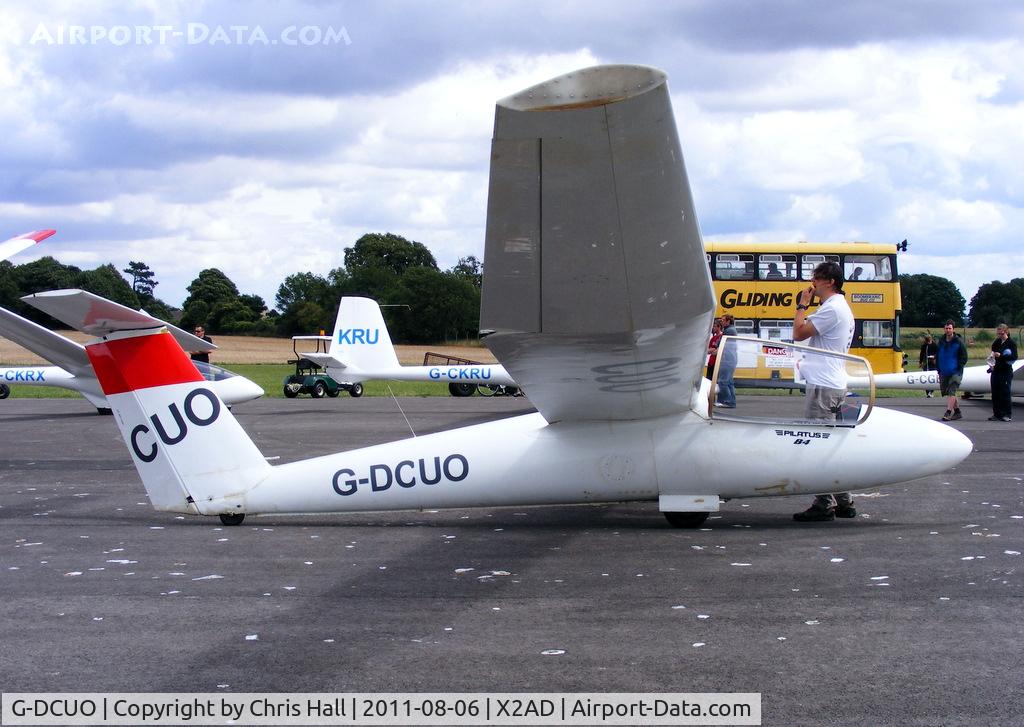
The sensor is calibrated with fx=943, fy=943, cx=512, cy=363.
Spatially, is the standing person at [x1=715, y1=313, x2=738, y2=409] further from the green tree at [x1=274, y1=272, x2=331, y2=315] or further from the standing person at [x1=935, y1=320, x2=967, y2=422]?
the green tree at [x1=274, y1=272, x2=331, y2=315]

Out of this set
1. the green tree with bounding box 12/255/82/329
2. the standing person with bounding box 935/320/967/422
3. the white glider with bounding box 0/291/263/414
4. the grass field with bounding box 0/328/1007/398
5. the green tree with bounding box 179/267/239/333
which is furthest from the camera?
the green tree with bounding box 179/267/239/333

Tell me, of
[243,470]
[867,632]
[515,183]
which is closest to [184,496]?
[243,470]

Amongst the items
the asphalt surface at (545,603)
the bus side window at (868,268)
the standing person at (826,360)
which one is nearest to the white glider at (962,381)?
the bus side window at (868,268)

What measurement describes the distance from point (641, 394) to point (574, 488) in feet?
3.12

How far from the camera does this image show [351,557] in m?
6.50

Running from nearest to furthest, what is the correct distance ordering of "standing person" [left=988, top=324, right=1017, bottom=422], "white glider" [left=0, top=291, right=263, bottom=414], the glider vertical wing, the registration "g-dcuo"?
the glider vertical wing → the registration "g-dcuo" → "white glider" [left=0, top=291, right=263, bottom=414] → "standing person" [left=988, top=324, right=1017, bottom=422]

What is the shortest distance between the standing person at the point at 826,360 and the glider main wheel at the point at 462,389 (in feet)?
75.0

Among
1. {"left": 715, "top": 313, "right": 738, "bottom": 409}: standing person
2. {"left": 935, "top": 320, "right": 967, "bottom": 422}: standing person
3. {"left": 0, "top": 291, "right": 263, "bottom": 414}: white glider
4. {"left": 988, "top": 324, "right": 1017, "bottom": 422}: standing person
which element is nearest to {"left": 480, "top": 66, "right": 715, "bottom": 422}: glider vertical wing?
{"left": 715, "top": 313, "right": 738, "bottom": 409}: standing person

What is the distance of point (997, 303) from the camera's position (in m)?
100

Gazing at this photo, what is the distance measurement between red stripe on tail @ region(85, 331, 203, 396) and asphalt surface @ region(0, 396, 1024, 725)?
1214 millimetres

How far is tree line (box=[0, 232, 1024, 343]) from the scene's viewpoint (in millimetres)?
71125

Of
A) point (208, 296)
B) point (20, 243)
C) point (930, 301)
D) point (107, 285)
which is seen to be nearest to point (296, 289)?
point (208, 296)

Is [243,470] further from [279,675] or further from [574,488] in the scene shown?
[279,675]

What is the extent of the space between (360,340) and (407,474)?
59.4 ft
